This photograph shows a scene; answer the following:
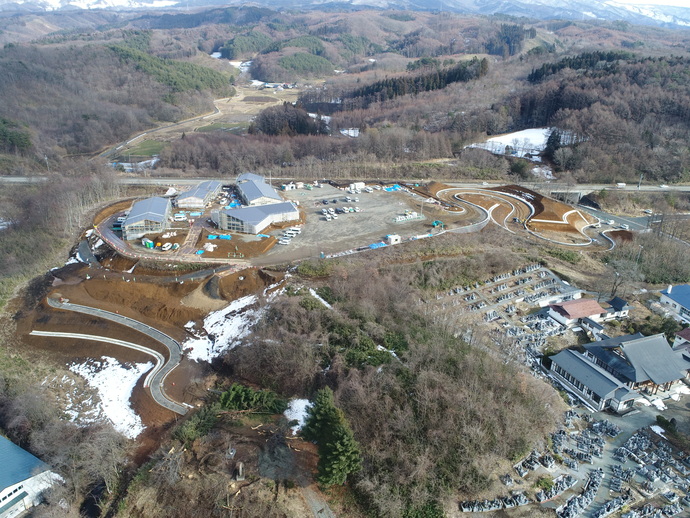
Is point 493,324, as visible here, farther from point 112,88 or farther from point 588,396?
point 112,88

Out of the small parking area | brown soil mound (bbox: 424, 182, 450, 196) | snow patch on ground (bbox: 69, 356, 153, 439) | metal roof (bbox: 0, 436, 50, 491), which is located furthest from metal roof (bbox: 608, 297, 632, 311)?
metal roof (bbox: 0, 436, 50, 491)

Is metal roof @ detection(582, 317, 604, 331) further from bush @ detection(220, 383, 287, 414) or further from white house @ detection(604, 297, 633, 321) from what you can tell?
bush @ detection(220, 383, 287, 414)

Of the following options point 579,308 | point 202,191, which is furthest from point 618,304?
point 202,191

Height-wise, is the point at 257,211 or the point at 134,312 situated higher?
the point at 257,211

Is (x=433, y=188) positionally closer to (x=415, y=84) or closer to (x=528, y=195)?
(x=528, y=195)

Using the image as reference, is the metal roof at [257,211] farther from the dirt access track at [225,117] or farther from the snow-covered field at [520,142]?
the dirt access track at [225,117]

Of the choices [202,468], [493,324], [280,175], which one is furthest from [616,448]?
[280,175]

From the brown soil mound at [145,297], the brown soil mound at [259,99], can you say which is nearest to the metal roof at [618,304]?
the brown soil mound at [145,297]
